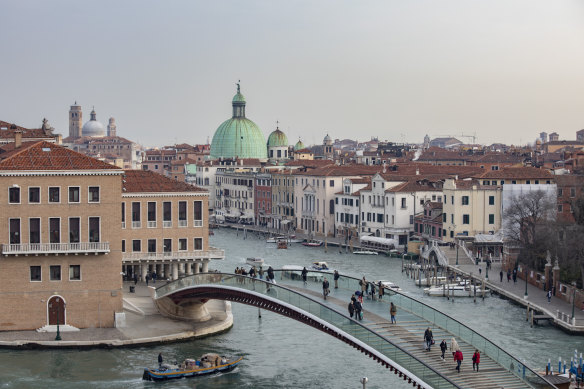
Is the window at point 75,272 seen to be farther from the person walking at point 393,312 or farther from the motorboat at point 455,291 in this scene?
the motorboat at point 455,291

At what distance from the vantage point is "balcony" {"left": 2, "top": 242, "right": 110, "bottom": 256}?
29.1 m

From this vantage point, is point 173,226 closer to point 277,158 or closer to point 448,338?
point 448,338

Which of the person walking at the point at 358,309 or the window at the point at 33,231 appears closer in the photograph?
the person walking at the point at 358,309

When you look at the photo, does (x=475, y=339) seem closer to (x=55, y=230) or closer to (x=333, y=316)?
(x=333, y=316)

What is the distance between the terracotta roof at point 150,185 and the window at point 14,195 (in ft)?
22.5

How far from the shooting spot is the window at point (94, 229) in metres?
29.8

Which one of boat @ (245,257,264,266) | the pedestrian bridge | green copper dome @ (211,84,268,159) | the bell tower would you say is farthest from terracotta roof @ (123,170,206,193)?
the bell tower

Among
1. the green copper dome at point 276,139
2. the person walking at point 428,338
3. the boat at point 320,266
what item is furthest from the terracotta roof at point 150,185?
the green copper dome at point 276,139

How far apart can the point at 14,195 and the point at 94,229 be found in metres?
2.34

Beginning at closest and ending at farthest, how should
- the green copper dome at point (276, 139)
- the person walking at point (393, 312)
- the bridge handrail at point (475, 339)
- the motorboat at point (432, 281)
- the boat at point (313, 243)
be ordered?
the bridge handrail at point (475, 339)
the person walking at point (393, 312)
the motorboat at point (432, 281)
the boat at point (313, 243)
the green copper dome at point (276, 139)

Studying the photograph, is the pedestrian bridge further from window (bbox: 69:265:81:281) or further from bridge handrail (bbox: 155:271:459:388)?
window (bbox: 69:265:81:281)

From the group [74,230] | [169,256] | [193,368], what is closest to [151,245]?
[169,256]

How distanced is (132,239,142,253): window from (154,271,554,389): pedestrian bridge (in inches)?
333

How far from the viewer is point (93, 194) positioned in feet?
98.0
